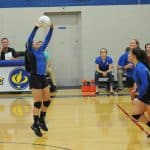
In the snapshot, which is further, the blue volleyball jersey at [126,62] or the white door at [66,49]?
the white door at [66,49]

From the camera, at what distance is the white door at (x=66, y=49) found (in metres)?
16.6

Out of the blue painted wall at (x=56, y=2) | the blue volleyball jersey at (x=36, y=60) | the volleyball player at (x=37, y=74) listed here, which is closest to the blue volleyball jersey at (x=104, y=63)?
the blue painted wall at (x=56, y=2)

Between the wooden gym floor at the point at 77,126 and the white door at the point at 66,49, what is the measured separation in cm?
406

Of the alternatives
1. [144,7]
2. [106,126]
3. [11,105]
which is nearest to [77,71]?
[144,7]

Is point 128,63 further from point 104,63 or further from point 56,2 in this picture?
point 56,2

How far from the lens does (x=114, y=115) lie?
31.5 ft

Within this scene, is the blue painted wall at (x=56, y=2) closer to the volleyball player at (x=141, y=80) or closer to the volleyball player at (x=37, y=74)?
the volleyball player at (x=37, y=74)

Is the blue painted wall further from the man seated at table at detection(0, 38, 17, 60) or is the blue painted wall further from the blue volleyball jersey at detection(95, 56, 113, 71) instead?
the blue volleyball jersey at detection(95, 56, 113, 71)

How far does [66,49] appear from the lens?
16.7 meters

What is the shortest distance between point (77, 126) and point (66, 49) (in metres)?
8.54

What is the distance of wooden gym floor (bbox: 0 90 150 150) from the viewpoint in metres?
Answer: 6.86

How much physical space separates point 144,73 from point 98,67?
7.77m

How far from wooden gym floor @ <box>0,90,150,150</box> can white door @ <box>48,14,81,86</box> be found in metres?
4.06

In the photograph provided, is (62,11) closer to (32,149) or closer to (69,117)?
(69,117)
